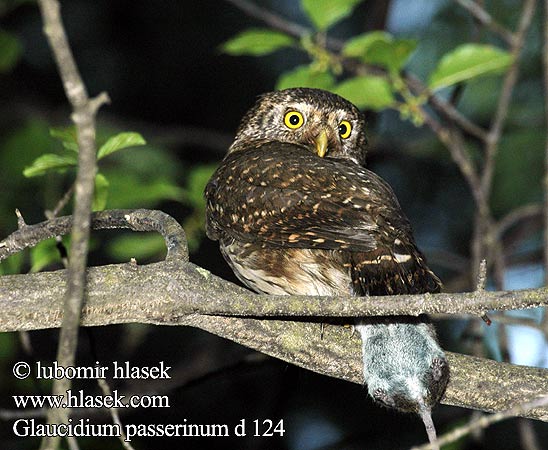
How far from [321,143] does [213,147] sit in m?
2.16

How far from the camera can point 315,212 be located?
3.01 metres

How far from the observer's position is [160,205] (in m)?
6.93

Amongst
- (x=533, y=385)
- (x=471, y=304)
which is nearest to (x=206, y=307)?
(x=471, y=304)

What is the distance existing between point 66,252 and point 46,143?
7.53ft

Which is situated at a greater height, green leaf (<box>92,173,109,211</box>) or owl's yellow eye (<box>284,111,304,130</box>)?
owl's yellow eye (<box>284,111,304,130</box>)

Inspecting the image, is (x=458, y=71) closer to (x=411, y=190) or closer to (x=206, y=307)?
(x=206, y=307)

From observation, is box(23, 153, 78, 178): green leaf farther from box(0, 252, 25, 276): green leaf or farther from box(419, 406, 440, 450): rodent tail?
box(419, 406, 440, 450): rodent tail

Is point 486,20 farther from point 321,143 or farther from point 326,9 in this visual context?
point 321,143

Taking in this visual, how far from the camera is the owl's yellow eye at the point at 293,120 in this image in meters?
4.18

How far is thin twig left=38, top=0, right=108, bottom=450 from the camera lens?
1.52 metres

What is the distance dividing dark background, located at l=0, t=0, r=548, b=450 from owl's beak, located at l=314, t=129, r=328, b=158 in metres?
1.24

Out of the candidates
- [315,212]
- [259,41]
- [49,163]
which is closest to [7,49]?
[259,41]

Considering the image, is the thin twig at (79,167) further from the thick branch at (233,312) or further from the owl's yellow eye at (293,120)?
the owl's yellow eye at (293,120)

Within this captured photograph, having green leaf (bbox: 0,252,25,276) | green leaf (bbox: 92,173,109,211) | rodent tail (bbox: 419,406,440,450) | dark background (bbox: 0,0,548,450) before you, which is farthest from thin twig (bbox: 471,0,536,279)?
green leaf (bbox: 0,252,25,276)
